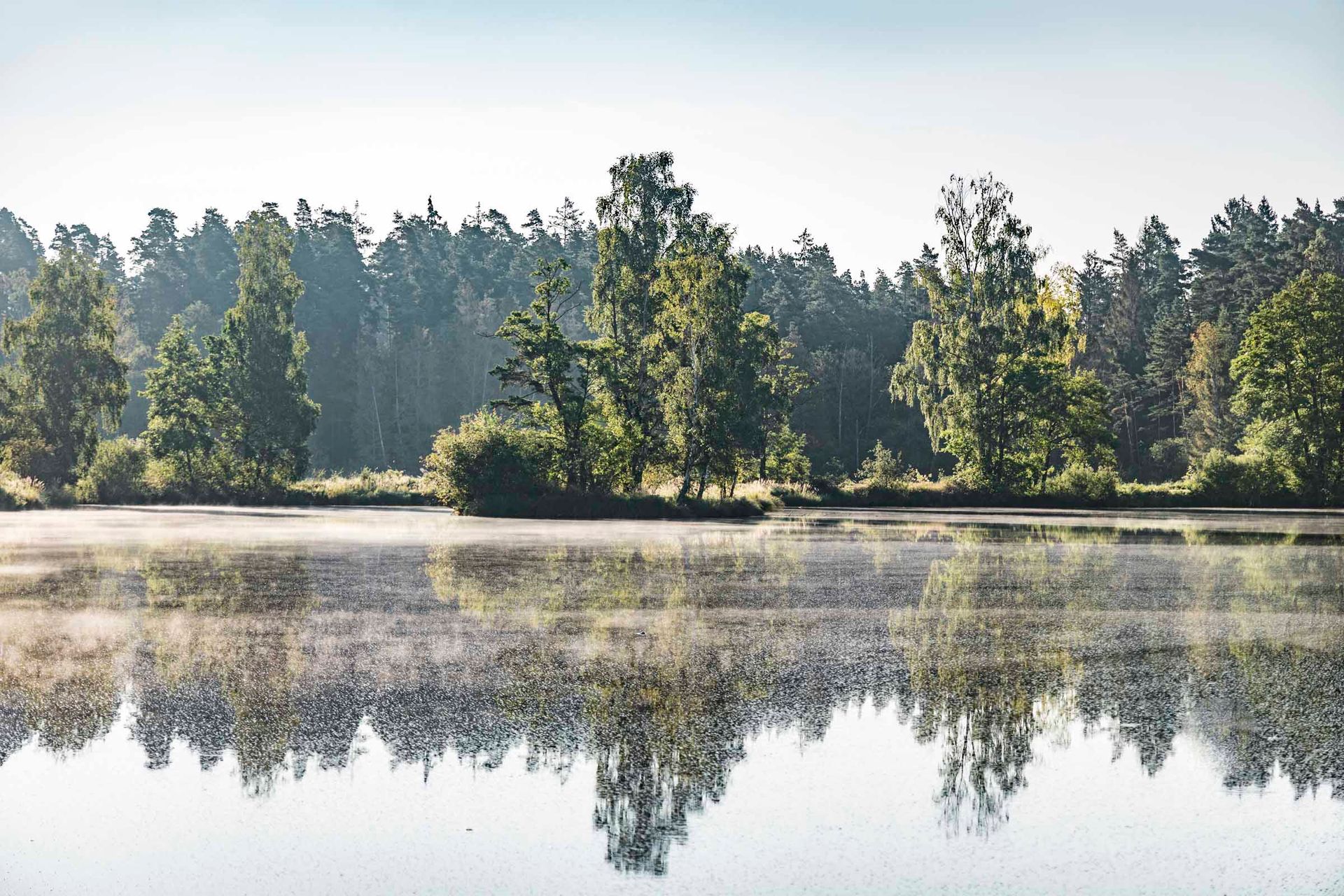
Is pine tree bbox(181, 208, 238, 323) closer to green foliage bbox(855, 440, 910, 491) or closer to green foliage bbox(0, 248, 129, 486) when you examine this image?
green foliage bbox(0, 248, 129, 486)

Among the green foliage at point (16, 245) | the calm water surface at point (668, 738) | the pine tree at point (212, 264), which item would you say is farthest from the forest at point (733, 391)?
the green foliage at point (16, 245)

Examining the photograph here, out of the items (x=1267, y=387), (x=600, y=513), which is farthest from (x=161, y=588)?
(x=1267, y=387)

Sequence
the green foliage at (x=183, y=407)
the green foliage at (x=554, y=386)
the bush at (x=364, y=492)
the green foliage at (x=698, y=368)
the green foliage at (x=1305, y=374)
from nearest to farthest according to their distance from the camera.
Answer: the green foliage at (x=554, y=386)
the green foliage at (x=698, y=368)
the green foliage at (x=1305, y=374)
the bush at (x=364, y=492)
the green foliage at (x=183, y=407)

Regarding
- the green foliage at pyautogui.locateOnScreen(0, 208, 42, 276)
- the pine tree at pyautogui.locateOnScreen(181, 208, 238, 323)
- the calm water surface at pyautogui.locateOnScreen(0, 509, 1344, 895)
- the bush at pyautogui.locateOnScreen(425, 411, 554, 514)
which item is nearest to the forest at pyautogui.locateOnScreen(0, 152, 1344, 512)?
the bush at pyautogui.locateOnScreen(425, 411, 554, 514)

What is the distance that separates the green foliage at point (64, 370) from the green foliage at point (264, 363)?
6.03 metres

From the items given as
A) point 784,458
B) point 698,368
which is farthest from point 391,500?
point 784,458

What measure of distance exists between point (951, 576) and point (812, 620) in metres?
5.61

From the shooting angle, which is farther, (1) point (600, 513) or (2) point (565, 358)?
(2) point (565, 358)

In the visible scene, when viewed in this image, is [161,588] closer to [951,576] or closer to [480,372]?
[951,576]

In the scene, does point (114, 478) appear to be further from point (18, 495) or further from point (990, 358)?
point (990, 358)

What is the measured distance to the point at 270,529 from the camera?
100 ft

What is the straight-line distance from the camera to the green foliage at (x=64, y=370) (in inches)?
2250

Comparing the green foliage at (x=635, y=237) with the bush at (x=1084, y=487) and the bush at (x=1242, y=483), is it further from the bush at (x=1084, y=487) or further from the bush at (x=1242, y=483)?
the bush at (x=1242, y=483)

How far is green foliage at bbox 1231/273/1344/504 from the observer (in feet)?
173
